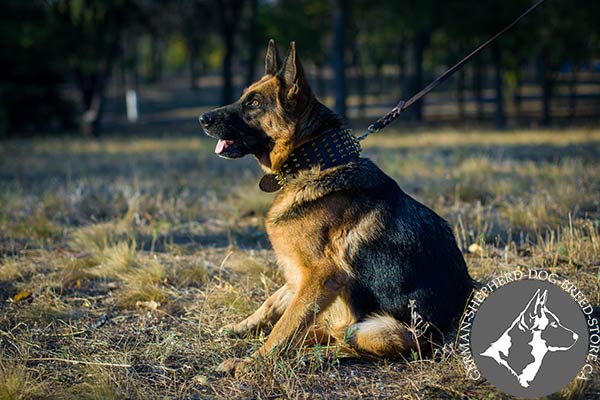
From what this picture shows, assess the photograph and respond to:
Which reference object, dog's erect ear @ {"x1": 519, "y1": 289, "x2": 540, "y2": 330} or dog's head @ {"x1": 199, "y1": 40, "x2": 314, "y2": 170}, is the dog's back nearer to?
dog's head @ {"x1": 199, "y1": 40, "x2": 314, "y2": 170}

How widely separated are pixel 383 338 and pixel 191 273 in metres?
2.08

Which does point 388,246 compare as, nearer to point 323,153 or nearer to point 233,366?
point 323,153

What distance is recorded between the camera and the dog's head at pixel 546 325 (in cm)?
284

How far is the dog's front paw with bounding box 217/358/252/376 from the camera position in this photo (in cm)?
315

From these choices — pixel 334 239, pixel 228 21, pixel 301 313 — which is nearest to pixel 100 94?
pixel 228 21

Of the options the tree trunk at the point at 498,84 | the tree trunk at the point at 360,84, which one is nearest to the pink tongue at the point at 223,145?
the tree trunk at the point at 498,84

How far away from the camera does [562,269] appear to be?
14.7 feet

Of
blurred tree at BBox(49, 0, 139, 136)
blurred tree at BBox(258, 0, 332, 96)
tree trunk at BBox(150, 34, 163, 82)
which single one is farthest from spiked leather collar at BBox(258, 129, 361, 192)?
tree trunk at BBox(150, 34, 163, 82)

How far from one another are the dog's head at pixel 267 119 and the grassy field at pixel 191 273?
3.66 feet

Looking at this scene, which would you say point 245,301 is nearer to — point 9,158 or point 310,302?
point 310,302

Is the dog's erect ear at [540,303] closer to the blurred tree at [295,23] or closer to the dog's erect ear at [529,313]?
the dog's erect ear at [529,313]

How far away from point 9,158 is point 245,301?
10591 mm

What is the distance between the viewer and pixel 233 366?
320 centimetres

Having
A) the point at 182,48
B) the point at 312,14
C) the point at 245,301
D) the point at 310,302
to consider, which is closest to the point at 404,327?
the point at 310,302
